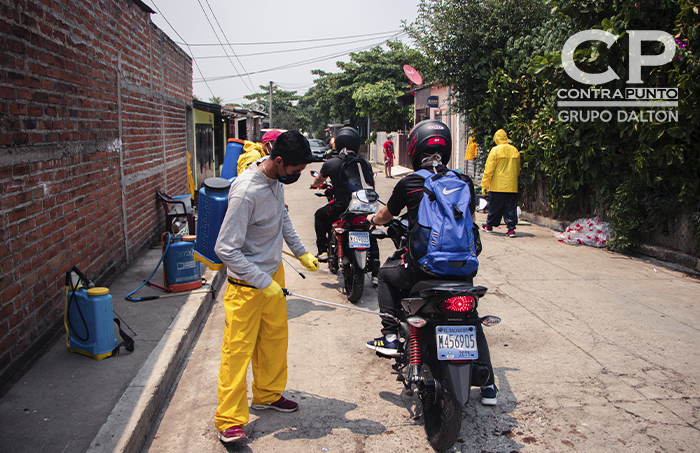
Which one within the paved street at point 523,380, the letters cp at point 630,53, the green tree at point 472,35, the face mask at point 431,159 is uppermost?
the green tree at point 472,35

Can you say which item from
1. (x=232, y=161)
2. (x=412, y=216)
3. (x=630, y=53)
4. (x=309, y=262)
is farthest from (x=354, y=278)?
(x=630, y=53)

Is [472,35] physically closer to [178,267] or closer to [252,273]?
[178,267]

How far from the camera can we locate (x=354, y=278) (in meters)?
5.78

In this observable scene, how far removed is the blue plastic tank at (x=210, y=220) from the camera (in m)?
3.34

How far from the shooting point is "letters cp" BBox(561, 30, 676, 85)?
7223mm

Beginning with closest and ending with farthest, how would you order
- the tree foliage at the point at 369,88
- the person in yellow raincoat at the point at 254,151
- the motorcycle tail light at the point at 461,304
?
the motorcycle tail light at the point at 461,304
the person in yellow raincoat at the point at 254,151
the tree foliage at the point at 369,88

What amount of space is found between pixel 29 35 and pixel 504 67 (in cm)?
1070

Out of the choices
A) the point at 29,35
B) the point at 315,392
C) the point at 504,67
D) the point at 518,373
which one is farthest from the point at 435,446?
the point at 504,67

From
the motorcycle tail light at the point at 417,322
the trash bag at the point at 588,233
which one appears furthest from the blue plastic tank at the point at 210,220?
the trash bag at the point at 588,233

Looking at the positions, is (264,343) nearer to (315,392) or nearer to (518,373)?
(315,392)

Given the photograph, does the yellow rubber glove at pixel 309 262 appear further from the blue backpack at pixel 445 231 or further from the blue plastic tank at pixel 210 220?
the blue backpack at pixel 445 231

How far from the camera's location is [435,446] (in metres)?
3.11

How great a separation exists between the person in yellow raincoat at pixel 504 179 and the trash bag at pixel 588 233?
100 cm

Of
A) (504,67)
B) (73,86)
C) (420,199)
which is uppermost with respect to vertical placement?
(504,67)
